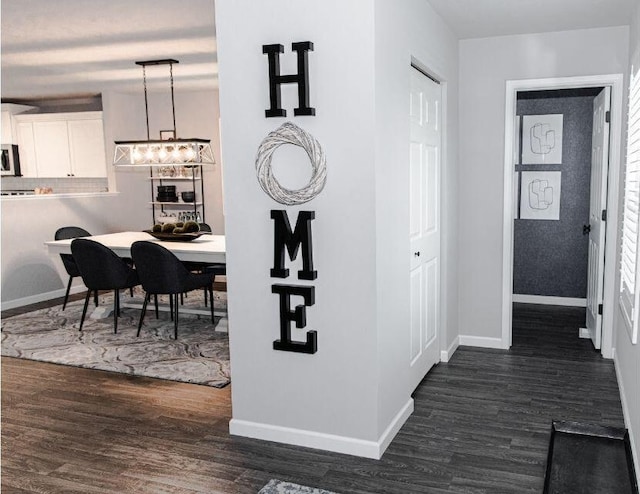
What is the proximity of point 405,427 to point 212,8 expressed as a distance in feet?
10.1

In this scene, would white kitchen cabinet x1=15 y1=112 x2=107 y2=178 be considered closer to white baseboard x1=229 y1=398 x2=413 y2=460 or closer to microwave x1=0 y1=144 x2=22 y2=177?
microwave x1=0 y1=144 x2=22 y2=177

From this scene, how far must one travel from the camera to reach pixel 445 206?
4500 millimetres

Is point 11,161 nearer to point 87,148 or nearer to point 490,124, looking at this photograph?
point 87,148

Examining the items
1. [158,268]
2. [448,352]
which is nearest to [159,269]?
[158,268]

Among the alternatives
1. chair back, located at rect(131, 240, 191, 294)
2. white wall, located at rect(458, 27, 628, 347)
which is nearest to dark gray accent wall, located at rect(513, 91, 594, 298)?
white wall, located at rect(458, 27, 628, 347)

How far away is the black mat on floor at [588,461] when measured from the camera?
8.86 ft

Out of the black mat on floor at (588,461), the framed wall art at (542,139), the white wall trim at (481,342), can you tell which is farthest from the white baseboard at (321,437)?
the framed wall art at (542,139)

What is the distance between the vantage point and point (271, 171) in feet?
9.95

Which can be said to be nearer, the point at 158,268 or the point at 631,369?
the point at 631,369

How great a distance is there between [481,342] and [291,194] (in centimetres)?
266

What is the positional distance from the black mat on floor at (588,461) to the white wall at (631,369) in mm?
90

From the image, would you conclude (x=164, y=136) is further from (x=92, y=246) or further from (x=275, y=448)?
(x=275, y=448)

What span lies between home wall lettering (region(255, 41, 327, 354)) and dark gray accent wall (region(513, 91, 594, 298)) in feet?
12.5

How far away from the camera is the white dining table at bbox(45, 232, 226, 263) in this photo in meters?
5.22
